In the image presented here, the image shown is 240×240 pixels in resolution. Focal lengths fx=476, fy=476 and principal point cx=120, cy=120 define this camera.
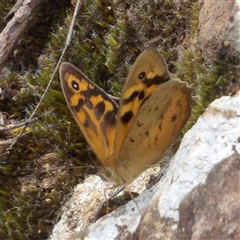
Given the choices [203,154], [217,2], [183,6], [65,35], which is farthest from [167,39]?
[203,154]

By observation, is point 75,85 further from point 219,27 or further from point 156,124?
point 219,27

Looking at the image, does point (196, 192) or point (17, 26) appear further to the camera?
point (17, 26)

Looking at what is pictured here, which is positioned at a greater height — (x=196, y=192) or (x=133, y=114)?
(x=133, y=114)

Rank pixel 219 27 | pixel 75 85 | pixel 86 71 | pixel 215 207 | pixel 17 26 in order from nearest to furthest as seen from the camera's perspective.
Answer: pixel 215 207 < pixel 75 85 < pixel 219 27 < pixel 86 71 < pixel 17 26

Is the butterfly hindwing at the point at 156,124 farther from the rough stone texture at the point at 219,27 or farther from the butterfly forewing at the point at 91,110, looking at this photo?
the rough stone texture at the point at 219,27

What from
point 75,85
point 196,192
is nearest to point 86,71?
point 75,85

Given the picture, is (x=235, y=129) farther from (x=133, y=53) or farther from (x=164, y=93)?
(x=133, y=53)

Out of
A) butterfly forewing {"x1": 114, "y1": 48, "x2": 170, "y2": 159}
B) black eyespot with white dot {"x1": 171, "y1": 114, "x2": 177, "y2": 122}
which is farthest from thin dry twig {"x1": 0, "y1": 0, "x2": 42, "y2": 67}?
black eyespot with white dot {"x1": 171, "y1": 114, "x2": 177, "y2": 122}
